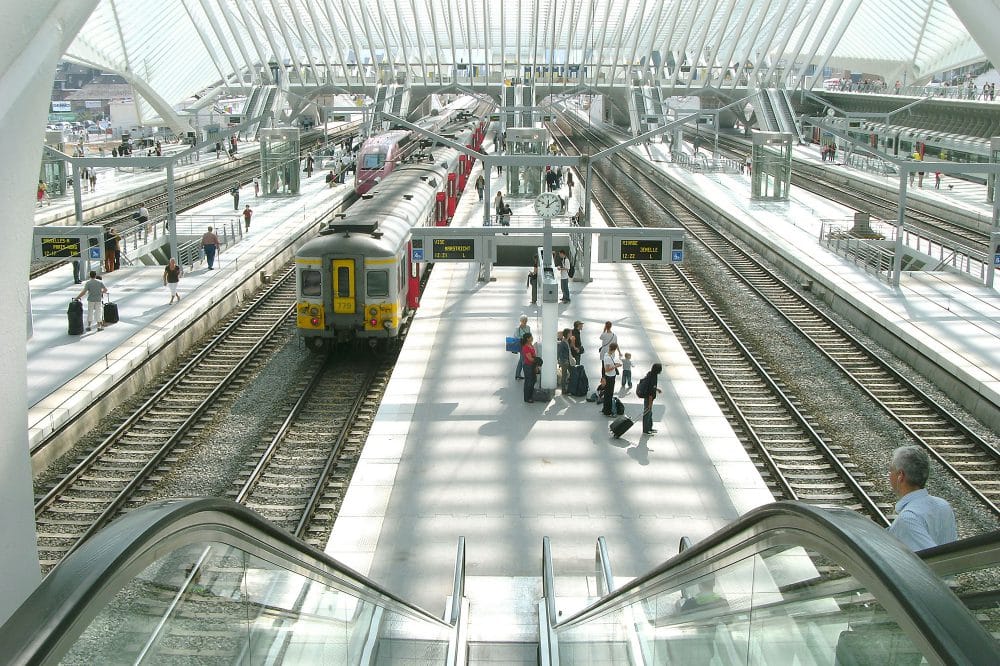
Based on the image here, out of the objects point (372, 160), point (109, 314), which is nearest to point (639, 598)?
point (109, 314)

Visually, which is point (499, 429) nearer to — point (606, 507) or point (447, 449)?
point (447, 449)

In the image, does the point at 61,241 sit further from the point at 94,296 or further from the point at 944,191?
the point at 944,191

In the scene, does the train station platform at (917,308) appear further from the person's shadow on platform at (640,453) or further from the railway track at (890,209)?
the person's shadow on platform at (640,453)

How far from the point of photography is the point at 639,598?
5.75 m

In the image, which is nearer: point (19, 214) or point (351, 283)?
point (19, 214)

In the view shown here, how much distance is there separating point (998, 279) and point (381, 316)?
605 inches

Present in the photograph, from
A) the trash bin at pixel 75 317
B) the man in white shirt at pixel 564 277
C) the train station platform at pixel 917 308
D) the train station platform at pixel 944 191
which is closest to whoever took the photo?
the train station platform at pixel 917 308

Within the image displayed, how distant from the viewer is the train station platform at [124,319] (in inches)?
600

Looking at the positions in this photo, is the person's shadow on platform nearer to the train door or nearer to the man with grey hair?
the train door

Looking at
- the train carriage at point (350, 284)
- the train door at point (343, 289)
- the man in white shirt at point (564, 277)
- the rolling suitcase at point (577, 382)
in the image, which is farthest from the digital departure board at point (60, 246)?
the rolling suitcase at point (577, 382)

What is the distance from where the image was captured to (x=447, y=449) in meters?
14.1

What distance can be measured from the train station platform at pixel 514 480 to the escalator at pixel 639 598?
179 inches

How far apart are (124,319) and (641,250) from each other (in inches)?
397

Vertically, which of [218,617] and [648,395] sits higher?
[218,617]
